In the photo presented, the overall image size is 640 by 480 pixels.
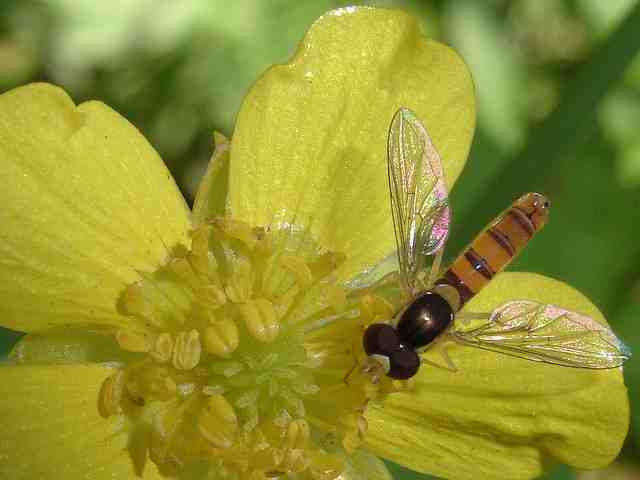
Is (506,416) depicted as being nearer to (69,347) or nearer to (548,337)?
(548,337)

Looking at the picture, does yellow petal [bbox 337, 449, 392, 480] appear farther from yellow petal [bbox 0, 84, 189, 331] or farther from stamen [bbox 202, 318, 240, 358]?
yellow petal [bbox 0, 84, 189, 331]

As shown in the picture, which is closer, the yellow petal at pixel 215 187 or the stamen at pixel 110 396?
the stamen at pixel 110 396

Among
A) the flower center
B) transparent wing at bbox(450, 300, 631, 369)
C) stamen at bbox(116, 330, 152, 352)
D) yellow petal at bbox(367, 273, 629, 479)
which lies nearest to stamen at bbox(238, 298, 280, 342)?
the flower center

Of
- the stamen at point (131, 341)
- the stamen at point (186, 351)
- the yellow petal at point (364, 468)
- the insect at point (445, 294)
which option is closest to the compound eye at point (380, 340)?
the insect at point (445, 294)

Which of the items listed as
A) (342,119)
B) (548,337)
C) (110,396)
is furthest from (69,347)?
(548,337)

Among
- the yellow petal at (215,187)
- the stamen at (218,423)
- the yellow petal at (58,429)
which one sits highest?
the yellow petal at (215,187)

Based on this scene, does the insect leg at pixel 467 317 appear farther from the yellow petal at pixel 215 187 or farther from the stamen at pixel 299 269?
the yellow petal at pixel 215 187
